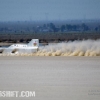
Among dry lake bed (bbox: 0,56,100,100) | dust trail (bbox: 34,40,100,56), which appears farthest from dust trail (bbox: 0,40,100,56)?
dry lake bed (bbox: 0,56,100,100)

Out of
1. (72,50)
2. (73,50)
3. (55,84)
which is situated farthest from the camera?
(72,50)

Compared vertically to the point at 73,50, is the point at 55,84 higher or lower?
higher

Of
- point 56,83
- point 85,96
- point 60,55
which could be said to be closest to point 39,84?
point 56,83

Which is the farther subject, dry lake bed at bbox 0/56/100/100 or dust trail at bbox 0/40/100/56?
dust trail at bbox 0/40/100/56

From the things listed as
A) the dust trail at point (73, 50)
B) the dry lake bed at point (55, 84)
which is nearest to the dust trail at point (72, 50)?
the dust trail at point (73, 50)

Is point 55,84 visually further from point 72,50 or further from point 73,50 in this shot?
point 72,50

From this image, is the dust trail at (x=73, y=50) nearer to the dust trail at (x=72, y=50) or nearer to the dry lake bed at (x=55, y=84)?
the dust trail at (x=72, y=50)

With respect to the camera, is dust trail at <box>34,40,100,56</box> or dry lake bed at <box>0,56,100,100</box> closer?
dry lake bed at <box>0,56,100,100</box>

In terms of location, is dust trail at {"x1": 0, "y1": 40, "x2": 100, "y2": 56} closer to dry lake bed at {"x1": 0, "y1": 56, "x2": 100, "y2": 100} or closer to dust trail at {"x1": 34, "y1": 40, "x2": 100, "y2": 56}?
dust trail at {"x1": 34, "y1": 40, "x2": 100, "y2": 56}

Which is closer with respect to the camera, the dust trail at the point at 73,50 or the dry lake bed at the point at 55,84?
the dry lake bed at the point at 55,84

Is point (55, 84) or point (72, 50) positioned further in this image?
point (72, 50)

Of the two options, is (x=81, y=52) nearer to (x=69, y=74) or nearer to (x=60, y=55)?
(x=60, y=55)

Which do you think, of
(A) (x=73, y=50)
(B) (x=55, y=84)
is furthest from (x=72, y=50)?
(B) (x=55, y=84)

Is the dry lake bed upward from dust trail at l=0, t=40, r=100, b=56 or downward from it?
upward
